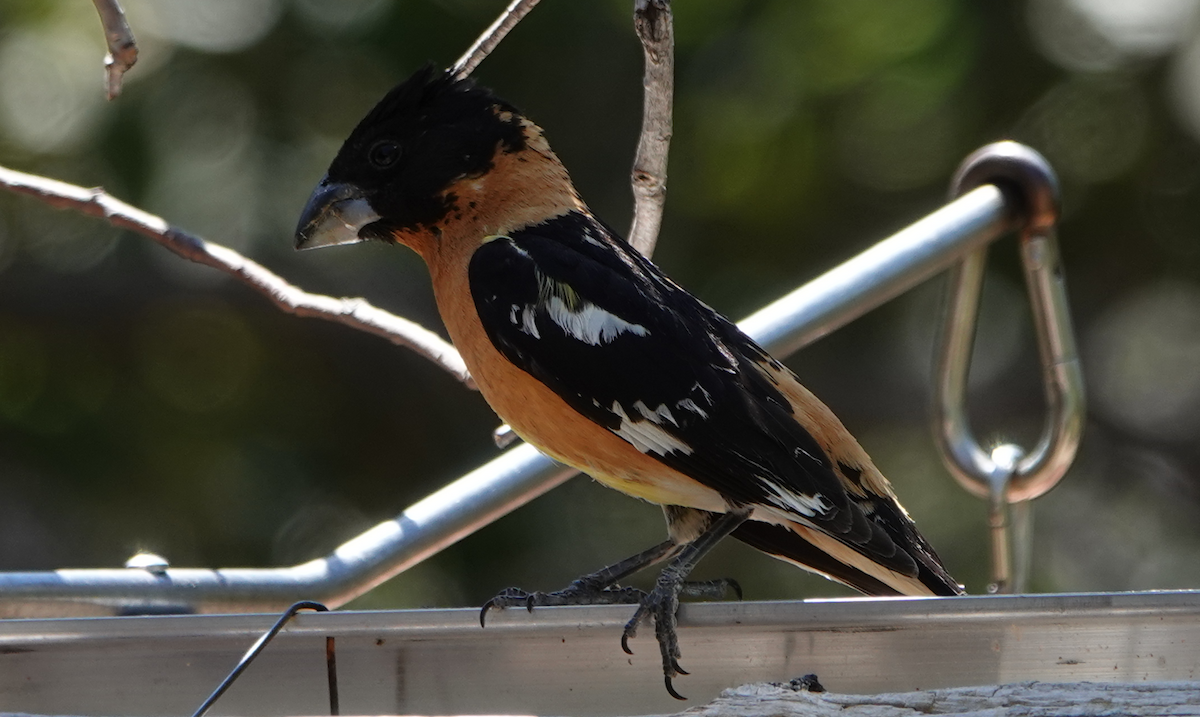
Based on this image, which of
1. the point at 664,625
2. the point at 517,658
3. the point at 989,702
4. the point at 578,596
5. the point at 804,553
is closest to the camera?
the point at 989,702

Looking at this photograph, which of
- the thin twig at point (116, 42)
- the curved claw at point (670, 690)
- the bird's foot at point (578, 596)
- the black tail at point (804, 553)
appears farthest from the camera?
the black tail at point (804, 553)

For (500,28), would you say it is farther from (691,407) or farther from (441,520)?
(441,520)

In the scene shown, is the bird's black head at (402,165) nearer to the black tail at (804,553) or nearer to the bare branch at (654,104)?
the bare branch at (654,104)

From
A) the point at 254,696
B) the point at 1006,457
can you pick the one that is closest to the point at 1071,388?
the point at 1006,457

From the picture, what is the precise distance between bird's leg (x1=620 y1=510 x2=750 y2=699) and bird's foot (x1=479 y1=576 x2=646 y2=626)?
0.11m

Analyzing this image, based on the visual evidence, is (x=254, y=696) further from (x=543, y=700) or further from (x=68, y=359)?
(x=68, y=359)

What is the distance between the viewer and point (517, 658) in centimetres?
191

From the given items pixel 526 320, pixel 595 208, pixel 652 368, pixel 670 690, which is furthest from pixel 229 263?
pixel 595 208

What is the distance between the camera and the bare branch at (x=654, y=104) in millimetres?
2457

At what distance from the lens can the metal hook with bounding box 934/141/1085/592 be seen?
3.22m

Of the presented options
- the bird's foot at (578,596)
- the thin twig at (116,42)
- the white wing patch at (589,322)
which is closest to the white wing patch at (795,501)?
the bird's foot at (578,596)

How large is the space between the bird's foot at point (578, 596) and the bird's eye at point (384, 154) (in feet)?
3.48

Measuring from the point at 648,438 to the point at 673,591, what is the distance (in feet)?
1.28

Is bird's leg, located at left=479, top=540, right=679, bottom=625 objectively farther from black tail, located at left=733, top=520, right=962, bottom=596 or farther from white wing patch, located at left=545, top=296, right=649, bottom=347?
white wing patch, located at left=545, top=296, right=649, bottom=347
